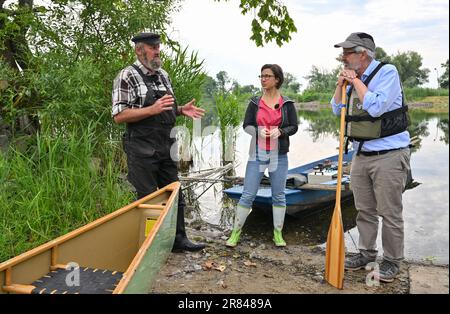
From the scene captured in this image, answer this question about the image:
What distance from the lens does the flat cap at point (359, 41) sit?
3.07 metres

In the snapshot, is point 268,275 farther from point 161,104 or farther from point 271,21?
point 271,21

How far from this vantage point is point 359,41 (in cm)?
308

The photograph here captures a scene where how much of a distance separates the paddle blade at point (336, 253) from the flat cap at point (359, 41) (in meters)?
1.23

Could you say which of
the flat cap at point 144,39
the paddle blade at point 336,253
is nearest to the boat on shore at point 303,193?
the paddle blade at point 336,253

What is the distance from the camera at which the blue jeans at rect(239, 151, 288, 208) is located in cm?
402

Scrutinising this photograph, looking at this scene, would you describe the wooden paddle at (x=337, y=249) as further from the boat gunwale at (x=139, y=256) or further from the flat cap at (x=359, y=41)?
the boat gunwale at (x=139, y=256)

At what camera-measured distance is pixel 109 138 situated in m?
5.48

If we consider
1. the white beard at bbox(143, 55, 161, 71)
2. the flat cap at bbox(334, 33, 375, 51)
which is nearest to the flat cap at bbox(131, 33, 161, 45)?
the white beard at bbox(143, 55, 161, 71)

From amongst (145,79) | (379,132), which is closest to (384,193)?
(379,132)

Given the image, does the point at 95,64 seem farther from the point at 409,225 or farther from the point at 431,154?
the point at 431,154

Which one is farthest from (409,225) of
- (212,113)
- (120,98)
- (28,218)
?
(212,113)

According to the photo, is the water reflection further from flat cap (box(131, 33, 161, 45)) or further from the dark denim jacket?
flat cap (box(131, 33, 161, 45))

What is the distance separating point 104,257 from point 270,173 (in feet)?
5.99
